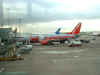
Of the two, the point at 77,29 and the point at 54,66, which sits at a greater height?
the point at 77,29

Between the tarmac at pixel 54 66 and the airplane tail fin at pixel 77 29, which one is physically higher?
the airplane tail fin at pixel 77 29

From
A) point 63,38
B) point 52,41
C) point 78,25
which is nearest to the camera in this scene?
point 52,41

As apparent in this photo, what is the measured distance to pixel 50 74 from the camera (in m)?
9.30

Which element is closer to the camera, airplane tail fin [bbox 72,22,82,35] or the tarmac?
the tarmac

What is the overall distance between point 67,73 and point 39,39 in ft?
113

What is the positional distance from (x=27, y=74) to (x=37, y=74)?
0.67 metres

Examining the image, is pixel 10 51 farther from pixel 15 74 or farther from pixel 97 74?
pixel 97 74

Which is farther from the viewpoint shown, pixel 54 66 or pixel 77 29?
pixel 77 29

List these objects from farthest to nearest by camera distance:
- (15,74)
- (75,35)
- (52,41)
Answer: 1. (75,35)
2. (52,41)
3. (15,74)

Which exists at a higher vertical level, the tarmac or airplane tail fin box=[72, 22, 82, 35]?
airplane tail fin box=[72, 22, 82, 35]

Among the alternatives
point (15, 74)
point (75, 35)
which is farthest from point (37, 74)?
point (75, 35)

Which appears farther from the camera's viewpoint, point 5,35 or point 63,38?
point 63,38

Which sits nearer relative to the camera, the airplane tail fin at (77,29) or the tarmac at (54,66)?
the tarmac at (54,66)

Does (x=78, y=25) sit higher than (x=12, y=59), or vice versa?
(x=78, y=25)
